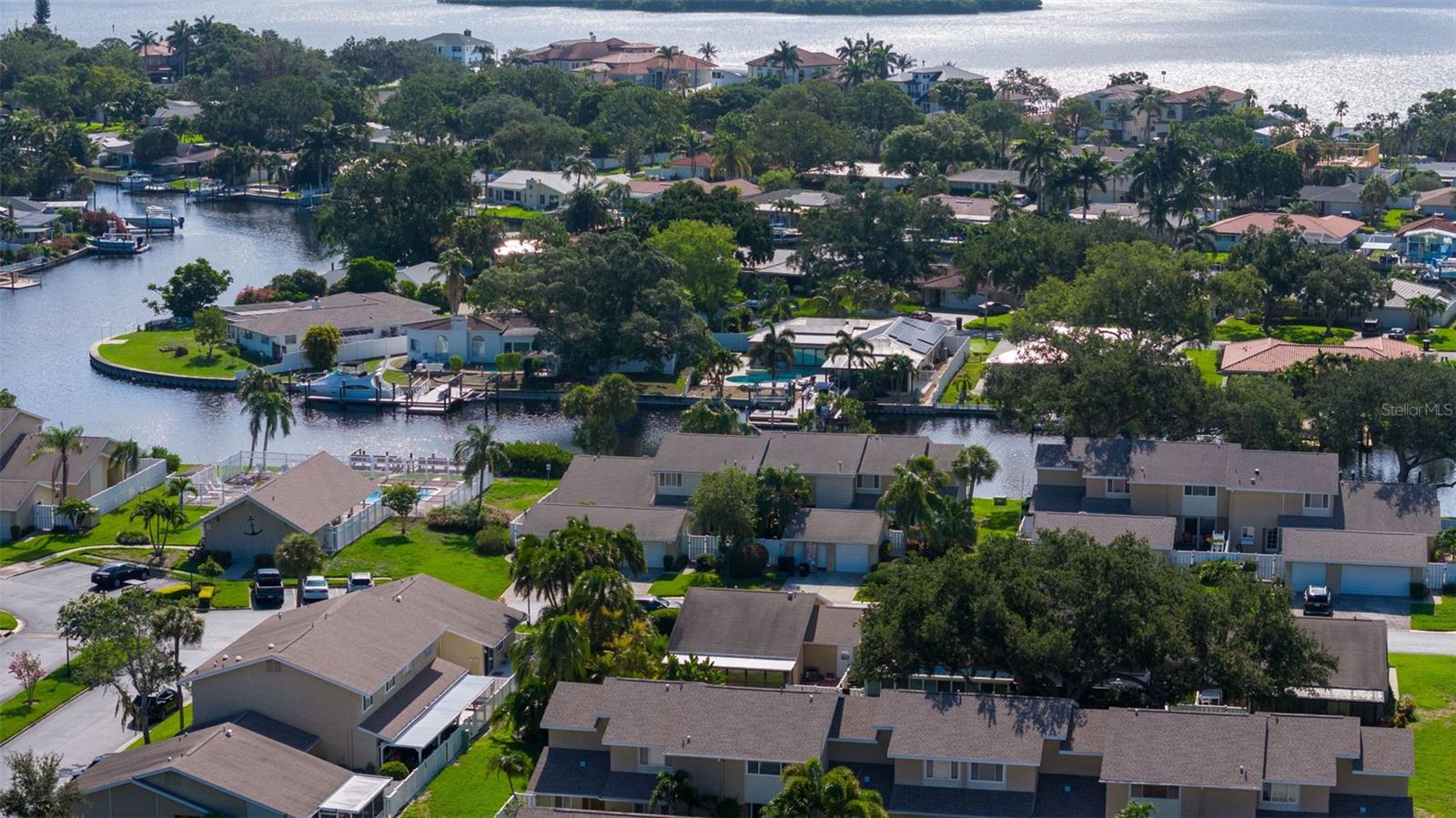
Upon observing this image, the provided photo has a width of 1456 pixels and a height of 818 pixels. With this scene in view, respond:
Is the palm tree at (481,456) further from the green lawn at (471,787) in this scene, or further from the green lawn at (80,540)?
the green lawn at (471,787)

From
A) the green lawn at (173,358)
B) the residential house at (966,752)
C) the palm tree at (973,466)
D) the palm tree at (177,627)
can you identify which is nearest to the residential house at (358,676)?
the palm tree at (177,627)

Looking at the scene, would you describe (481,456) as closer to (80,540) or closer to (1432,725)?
(80,540)

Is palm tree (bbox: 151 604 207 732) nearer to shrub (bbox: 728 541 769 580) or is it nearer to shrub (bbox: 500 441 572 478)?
shrub (bbox: 728 541 769 580)

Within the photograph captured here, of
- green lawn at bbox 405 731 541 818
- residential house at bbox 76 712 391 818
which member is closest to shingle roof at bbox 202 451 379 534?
green lawn at bbox 405 731 541 818

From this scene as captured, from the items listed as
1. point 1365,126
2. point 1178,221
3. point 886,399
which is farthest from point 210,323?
point 1365,126

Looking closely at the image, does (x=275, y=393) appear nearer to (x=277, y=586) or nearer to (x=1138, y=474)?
(x=277, y=586)

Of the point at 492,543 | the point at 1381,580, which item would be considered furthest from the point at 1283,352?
the point at 492,543
